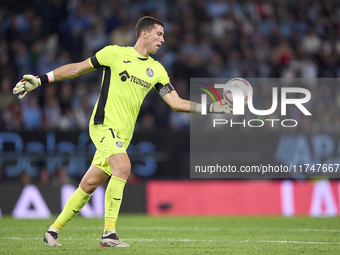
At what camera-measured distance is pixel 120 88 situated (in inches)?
285

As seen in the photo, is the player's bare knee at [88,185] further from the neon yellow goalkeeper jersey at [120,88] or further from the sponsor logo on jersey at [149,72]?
the sponsor logo on jersey at [149,72]

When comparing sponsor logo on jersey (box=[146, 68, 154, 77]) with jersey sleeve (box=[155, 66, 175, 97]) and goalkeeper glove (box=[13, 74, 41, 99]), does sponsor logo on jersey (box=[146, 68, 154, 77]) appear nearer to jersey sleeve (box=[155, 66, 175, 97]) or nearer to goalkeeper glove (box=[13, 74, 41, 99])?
jersey sleeve (box=[155, 66, 175, 97])

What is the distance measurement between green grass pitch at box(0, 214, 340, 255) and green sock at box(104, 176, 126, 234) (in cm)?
30

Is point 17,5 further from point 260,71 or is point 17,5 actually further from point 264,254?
point 264,254

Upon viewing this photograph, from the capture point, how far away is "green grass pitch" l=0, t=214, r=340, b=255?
6867 millimetres

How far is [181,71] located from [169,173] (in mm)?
3267

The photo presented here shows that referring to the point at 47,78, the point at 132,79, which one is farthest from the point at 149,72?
the point at 47,78

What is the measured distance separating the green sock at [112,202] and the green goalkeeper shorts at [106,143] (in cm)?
27

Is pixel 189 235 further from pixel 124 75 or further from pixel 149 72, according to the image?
pixel 124 75

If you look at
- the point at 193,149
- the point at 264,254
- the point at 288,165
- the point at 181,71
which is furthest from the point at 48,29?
the point at 264,254

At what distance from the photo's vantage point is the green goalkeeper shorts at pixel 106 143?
6992 millimetres

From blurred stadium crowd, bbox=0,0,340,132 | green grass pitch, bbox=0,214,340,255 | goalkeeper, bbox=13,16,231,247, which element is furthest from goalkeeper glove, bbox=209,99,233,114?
blurred stadium crowd, bbox=0,0,340,132

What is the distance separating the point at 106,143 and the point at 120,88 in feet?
2.26

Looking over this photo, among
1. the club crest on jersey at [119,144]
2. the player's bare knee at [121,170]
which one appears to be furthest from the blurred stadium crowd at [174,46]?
the player's bare knee at [121,170]
